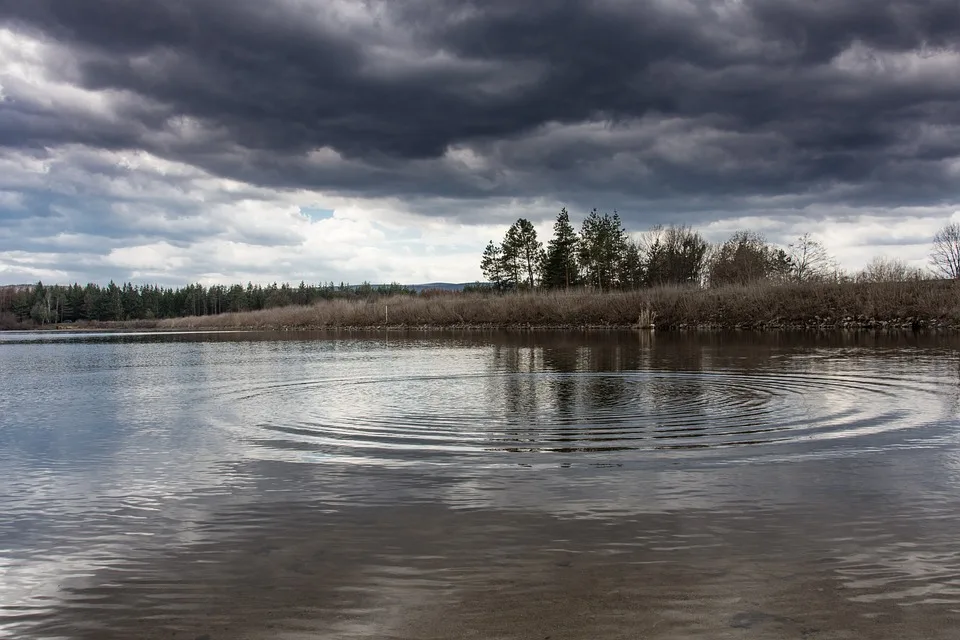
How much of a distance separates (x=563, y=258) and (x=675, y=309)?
48.6 metres

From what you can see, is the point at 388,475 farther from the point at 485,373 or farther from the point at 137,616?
the point at 485,373

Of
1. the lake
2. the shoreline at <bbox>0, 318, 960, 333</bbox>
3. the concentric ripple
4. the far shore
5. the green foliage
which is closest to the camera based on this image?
the lake

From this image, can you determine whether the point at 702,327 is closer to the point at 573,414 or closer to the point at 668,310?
the point at 668,310

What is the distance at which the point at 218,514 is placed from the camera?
8.02 m

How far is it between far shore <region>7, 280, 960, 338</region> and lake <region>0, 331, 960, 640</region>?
151 feet

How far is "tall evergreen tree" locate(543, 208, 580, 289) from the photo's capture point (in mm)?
114062

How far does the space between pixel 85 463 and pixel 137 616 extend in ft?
21.9

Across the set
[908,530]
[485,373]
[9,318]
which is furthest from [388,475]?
[9,318]

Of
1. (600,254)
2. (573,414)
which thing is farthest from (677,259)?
(573,414)

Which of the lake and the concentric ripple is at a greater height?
the concentric ripple

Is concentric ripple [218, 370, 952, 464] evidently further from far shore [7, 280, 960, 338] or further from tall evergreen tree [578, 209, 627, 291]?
tall evergreen tree [578, 209, 627, 291]

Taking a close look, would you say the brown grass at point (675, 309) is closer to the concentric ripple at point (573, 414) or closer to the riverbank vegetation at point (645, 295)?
the riverbank vegetation at point (645, 295)

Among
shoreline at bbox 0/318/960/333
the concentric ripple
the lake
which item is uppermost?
shoreline at bbox 0/318/960/333

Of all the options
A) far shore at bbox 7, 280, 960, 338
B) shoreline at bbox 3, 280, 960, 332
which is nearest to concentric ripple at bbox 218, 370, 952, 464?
shoreline at bbox 3, 280, 960, 332
